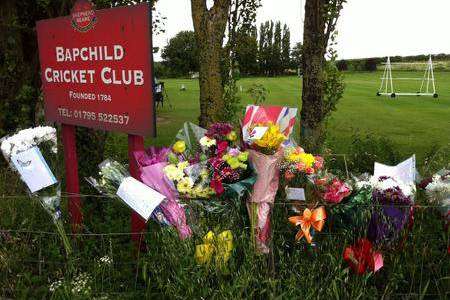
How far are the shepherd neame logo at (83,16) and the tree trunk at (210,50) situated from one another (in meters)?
2.14

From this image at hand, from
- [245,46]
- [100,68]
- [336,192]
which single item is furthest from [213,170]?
[245,46]

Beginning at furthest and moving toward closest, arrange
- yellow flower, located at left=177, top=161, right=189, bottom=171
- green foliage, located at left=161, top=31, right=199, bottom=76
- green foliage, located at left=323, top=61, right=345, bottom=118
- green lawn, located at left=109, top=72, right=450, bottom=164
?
green foliage, located at left=161, top=31, right=199, bottom=76
green lawn, located at left=109, top=72, right=450, bottom=164
green foliage, located at left=323, top=61, right=345, bottom=118
yellow flower, located at left=177, top=161, right=189, bottom=171

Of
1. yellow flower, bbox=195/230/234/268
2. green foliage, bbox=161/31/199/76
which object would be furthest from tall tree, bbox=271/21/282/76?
yellow flower, bbox=195/230/234/268

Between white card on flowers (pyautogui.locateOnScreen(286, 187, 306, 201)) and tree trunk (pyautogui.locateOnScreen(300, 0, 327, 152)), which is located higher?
tree trunk (pyautogui.locateOnScreen(300, 0, 327, 152))

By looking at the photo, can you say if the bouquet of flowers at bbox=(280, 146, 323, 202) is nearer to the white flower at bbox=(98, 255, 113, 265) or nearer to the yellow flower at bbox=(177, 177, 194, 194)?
the yellow flower at bbox=(177, 177, 194, 194)

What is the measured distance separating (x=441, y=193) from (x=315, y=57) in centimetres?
345

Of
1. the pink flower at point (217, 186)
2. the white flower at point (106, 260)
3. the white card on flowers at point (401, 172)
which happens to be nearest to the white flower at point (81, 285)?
the white flower at point (106, 260)

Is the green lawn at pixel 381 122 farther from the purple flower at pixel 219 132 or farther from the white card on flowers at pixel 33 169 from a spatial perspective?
the purple flower at pixel 219 132

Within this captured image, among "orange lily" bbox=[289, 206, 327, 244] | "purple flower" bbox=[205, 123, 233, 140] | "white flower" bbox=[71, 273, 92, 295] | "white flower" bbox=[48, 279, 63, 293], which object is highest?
"purple flower" bbox=[205, 123, 233, 140]

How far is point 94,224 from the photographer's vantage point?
13.1 feet

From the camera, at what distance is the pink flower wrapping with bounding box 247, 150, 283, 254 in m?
3.21

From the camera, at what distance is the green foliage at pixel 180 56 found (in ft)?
197

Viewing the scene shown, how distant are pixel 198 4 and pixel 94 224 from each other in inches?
112

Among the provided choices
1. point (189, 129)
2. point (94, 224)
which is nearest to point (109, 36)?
point (189, 129)
